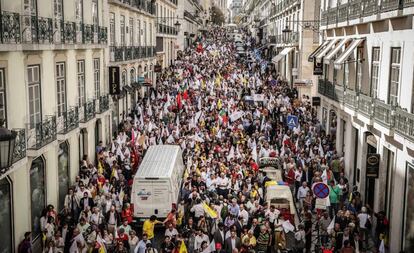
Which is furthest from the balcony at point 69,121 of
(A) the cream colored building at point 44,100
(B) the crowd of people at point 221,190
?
(B) the crowd of people at point 221,190

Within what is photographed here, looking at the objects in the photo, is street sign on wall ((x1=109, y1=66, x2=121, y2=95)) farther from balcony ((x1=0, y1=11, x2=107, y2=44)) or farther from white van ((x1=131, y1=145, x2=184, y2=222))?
white van ((x1=131, y1=145, x2=184, y2=222))

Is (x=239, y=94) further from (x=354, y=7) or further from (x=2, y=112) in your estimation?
(x=2, y=112)

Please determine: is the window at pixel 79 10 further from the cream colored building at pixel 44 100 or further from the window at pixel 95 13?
the window at pixel 95 13

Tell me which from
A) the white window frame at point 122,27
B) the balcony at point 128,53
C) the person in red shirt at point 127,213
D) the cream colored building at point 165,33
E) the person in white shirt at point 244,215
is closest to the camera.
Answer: the person in white shirt at point 244,215

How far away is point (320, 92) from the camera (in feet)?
106

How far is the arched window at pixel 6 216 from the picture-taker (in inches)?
619

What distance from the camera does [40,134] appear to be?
1773 cm

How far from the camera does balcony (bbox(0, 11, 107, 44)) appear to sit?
15.6m

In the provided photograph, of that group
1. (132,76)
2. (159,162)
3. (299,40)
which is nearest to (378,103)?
(159,162)

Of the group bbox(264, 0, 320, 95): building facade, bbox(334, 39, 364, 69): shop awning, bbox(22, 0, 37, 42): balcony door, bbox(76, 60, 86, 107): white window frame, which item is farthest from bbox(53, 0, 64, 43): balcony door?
bbox(264, 0, 320, 95): building facade

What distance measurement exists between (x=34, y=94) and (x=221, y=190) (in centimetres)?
723

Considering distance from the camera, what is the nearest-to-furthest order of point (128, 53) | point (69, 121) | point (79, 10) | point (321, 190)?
point (321, 190), point (69, 121), point (79, 10), point (128, 53)

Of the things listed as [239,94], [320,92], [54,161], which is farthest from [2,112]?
[239,94]

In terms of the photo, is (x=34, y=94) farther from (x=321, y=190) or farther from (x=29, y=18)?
(x=321, y=190)
